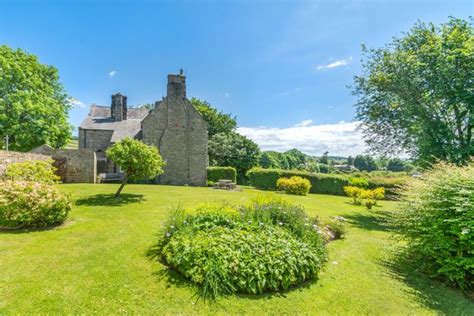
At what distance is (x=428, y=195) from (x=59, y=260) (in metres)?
8.70

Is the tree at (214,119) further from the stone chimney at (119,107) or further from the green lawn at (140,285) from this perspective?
the green lawn at (140,285)

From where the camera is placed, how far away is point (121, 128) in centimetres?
2461

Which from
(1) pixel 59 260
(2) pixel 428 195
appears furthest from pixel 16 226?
(2) pixel 428 195

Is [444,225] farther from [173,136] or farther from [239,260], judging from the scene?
[173,136]

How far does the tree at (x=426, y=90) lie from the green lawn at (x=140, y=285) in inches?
308

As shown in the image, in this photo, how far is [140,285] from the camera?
406cm

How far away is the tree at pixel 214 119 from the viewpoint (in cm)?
4000

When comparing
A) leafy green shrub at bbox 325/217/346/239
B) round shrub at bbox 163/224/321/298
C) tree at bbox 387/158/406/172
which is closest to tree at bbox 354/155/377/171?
Result: tree at bbox 387/158/406/172

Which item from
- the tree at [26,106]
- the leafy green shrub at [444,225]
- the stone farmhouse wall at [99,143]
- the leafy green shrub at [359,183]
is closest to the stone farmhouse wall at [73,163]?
the tree at [26,106]

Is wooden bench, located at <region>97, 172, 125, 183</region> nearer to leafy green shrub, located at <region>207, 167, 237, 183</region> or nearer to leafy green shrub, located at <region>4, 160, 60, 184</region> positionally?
leafy green shrub, located at <region>207, 167, 237, 183</region>

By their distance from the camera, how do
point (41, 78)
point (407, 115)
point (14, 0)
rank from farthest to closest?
point (41, 78)
point (407, 115)
point (14, 0)

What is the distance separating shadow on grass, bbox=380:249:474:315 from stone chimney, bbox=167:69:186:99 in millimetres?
20737

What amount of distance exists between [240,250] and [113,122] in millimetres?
26234

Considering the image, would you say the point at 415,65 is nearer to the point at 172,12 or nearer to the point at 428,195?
the point at 428,195
